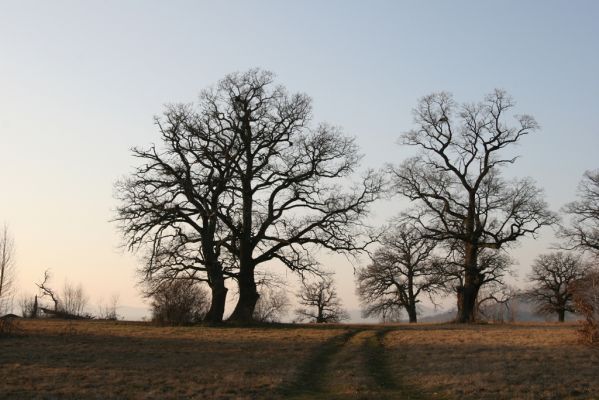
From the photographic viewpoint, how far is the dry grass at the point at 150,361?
16.1m

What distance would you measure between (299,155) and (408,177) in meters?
8.92

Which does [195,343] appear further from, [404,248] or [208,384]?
[404,248]

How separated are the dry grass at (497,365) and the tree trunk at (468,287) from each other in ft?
35.9

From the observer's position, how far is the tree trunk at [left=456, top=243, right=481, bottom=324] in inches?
1570

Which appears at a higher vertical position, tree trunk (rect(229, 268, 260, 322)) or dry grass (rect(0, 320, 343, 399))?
tree trunk (rect(229, 268, 260, 322))

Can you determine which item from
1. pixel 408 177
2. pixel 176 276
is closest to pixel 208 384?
pixel 176 276

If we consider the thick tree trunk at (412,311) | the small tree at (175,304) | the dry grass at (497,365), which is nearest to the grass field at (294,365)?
the dry grass at (497,365)

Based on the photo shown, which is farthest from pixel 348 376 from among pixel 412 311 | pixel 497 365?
pixel 412 311

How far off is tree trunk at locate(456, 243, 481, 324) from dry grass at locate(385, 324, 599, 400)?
10939mm

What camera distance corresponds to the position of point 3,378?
17156mm

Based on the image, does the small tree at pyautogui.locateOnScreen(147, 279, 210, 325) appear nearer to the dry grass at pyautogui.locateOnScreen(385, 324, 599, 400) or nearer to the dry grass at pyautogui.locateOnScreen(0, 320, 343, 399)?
the dry grass at pyautogui.locateOnScreen(0, 320, 343, 399)

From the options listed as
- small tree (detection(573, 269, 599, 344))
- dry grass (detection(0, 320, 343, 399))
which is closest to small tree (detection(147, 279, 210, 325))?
dry grass (detection(0, 320, 343, 399))

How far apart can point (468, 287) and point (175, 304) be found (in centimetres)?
1922

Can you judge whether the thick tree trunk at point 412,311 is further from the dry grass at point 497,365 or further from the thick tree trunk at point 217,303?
the dry grass at point 497,365
